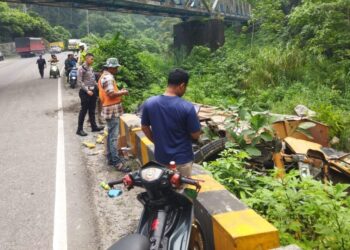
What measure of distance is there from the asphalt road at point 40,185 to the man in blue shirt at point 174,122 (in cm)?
→ 147

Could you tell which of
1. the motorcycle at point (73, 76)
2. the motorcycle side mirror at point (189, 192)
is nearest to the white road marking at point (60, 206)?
the motorcycle side mirror at point (189, 192)

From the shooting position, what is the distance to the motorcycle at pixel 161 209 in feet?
9.27

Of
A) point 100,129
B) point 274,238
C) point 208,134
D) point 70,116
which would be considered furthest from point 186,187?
point 70,116

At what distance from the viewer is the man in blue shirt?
11.6 ft

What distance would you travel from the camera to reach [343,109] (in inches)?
398

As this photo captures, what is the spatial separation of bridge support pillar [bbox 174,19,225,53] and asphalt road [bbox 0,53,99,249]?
15.9 m

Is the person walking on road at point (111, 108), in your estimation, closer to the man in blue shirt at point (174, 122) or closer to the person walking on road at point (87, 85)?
the person walking on road at point (87, 85)

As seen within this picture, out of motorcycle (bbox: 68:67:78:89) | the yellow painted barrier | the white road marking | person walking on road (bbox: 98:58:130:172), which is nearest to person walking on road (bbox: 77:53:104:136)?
the white road marking

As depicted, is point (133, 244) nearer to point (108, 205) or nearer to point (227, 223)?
point (227, 223)

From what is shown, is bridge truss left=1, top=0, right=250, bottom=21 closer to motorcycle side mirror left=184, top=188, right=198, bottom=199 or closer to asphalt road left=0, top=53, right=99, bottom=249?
asphalt road left=0, top=53, right=99, bottom=249

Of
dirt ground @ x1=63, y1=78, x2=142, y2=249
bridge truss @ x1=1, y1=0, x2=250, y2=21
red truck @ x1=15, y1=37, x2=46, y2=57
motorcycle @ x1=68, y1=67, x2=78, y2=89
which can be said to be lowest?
red truck @ x1=15, y1=37, x2=46, y2=57

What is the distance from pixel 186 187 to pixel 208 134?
3426 millimetres

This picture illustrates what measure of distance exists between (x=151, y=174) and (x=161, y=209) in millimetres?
435

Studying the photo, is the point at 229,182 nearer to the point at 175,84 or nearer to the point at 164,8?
the point at 175,84
